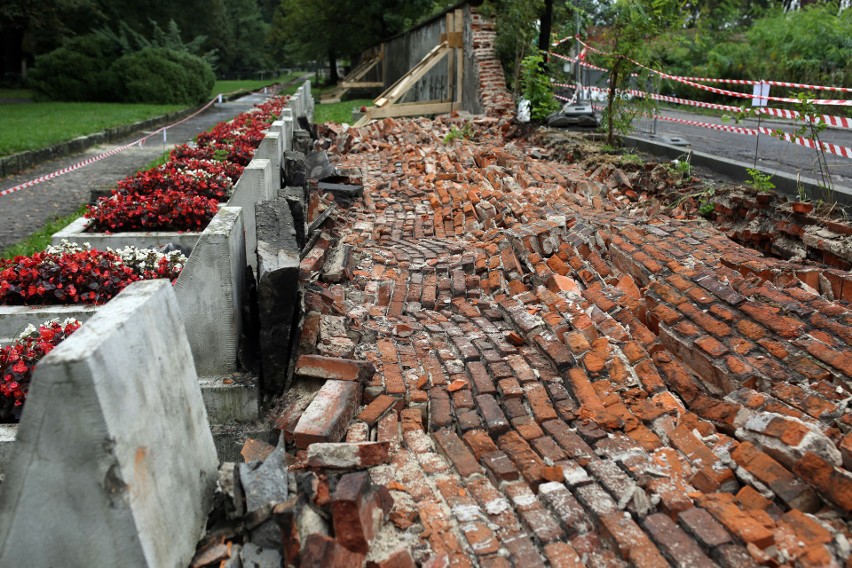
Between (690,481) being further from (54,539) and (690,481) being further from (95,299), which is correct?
(95,299)

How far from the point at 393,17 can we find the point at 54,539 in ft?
97.3

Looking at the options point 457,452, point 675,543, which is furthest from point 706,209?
point 675,543

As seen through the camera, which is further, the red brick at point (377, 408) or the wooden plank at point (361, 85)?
the wooden plank at point (361, 85)

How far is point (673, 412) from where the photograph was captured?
3092 millimetres

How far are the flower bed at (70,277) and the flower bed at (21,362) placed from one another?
0.68m

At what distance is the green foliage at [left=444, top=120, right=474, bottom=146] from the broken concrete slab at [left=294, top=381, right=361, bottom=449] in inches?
313

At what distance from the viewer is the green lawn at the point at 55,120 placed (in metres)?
12.6

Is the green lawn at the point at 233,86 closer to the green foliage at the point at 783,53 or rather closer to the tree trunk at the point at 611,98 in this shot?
the green foliage at the point at 783,53

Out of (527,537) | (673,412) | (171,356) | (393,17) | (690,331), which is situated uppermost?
(393,17)

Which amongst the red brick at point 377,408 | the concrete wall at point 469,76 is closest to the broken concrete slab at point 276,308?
the red brick at point 377,408

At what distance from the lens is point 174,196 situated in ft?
19.9

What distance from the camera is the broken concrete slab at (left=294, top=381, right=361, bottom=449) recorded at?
291 cm

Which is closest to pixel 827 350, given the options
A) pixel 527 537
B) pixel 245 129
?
pixel 527 537

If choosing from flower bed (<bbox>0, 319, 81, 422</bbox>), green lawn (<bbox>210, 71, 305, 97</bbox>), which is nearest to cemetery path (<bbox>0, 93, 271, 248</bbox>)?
flower bed (<bbox>0, 319, 81, 422</bbox>)
